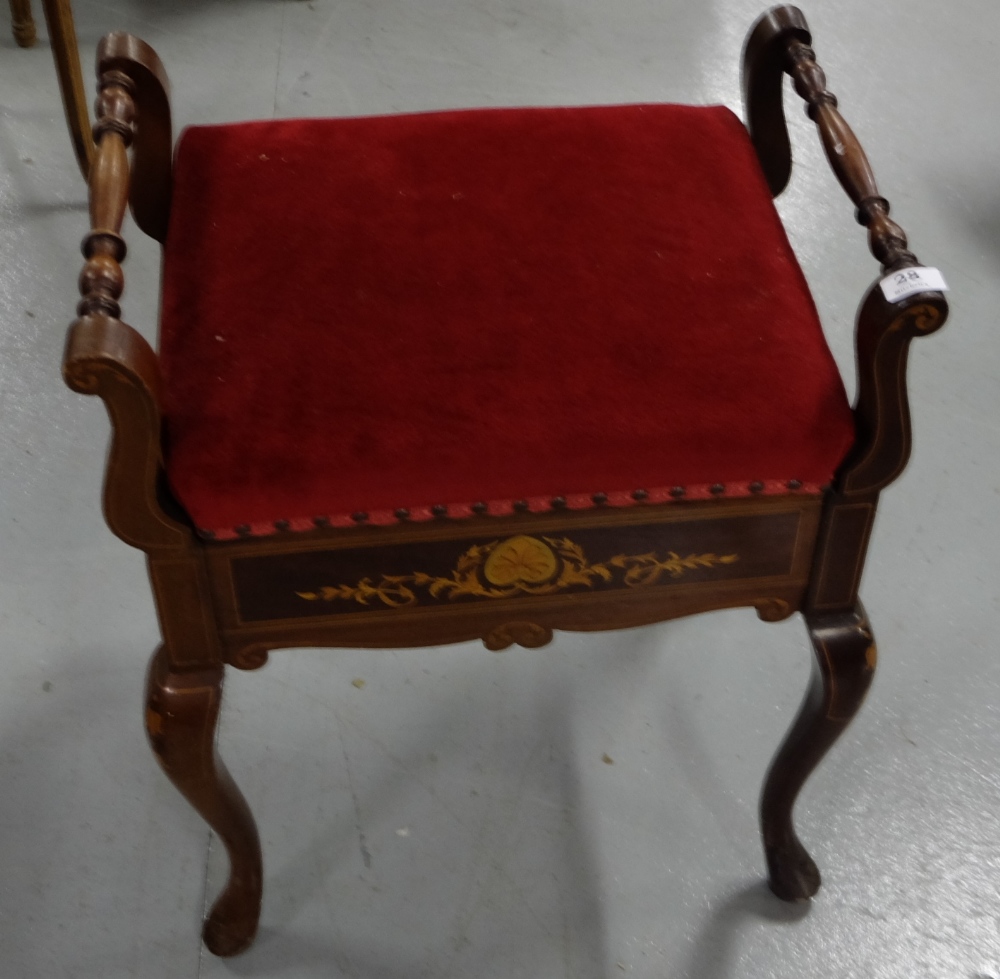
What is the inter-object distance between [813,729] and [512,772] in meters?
0.36

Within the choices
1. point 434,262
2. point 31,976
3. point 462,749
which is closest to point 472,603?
point 434,262

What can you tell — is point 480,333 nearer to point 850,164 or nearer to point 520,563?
point 520,563

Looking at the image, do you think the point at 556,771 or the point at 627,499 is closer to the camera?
the point at 627,499

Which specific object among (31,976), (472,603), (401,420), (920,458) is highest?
(401,420)

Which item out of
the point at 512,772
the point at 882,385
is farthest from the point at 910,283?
the point at 512,772

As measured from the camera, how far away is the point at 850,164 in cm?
87

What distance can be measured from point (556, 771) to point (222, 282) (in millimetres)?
599

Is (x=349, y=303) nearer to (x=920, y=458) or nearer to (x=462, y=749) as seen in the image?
(x=462, y=749)

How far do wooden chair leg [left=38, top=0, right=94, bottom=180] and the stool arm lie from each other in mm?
889

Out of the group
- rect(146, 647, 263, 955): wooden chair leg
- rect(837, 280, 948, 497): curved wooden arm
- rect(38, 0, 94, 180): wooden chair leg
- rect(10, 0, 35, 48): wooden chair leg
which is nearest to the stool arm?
rect(146, 647, 263, 955): wooden chair leg

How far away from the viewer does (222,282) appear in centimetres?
88

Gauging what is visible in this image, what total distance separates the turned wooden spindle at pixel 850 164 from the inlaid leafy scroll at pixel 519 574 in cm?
23

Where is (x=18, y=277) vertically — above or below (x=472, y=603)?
below

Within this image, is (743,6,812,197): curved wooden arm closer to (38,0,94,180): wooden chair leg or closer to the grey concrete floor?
the grey concrete floor
